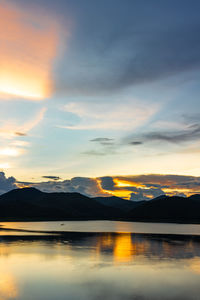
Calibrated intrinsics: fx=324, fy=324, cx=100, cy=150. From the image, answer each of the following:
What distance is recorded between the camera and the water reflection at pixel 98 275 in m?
30.8

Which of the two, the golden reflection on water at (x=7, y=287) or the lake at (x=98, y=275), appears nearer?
the golden reflection on water at (x=7, y=287)

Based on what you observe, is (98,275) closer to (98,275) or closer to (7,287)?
(98,275)

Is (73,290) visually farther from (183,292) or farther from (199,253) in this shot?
(199,253)

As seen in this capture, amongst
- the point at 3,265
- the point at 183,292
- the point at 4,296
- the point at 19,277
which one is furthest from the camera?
the point at 3,265

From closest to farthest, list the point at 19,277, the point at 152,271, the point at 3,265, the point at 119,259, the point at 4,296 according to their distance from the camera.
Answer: the point at 4,296 < the point at 19,277 < the point at 152,271 < the point at 3,265 < the point at 119,259

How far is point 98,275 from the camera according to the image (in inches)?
1539

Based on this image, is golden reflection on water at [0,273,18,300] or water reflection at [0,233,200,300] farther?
water reflection at [0,233,200,300]

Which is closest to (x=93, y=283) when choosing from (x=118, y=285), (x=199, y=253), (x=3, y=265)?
(x=118, y=285)

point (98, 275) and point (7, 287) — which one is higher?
point (7, 287)

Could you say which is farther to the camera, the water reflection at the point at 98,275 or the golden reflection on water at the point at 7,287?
the water reflection at the point at 98,275

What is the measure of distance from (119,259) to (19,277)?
19186 millimetres

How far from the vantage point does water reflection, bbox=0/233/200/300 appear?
30.8 meters

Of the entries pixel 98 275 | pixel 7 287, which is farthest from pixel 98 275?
pixel 7 287

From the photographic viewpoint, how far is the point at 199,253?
198 feet
